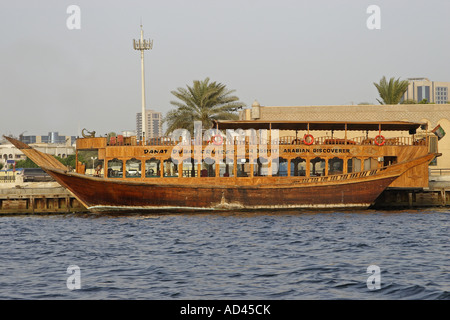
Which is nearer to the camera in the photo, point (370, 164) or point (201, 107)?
point (370, 164)

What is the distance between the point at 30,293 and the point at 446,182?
28.5 m

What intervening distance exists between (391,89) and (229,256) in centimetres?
3615

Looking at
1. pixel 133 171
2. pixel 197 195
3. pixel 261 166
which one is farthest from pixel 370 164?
pixel 133 171

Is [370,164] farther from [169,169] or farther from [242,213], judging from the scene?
[169,169]

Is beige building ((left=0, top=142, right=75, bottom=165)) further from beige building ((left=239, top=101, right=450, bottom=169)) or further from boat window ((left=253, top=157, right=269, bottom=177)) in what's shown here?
boat window ((left=253, top=157, right=269, bottom=177))

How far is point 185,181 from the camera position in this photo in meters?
30.6

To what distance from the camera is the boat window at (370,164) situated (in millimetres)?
32375

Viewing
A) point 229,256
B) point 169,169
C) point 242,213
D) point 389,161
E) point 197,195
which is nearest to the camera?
Result: point 229,256

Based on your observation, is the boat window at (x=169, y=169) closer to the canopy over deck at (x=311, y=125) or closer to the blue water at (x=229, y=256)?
the canopy over deck at (x=311, y=125)

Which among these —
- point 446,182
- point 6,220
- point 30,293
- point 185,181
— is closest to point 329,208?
point 185,181

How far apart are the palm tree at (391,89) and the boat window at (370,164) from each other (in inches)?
784

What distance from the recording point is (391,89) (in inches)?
2012

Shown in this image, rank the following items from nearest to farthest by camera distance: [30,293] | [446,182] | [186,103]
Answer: [30,293]
[446,182]
[186,103]
